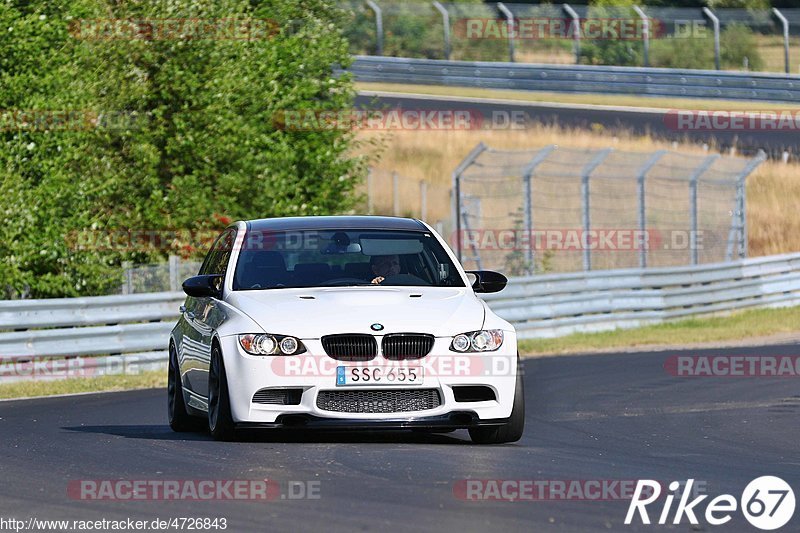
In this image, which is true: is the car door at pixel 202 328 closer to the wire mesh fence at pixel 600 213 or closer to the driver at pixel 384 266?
the driver at pixel 384 266

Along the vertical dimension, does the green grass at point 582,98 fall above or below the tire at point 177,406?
below

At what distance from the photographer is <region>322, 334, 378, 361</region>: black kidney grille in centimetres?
994

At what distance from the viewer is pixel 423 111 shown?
45375 millimetres

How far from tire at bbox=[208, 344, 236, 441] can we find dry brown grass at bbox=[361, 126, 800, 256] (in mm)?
26013

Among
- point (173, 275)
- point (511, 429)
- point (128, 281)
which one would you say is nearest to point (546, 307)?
point (173, 275)

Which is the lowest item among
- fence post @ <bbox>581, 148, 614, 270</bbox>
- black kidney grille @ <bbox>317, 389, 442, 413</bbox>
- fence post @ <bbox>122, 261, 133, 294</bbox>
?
fence post @ <bbox>581, 148, 614, 270</bbox>

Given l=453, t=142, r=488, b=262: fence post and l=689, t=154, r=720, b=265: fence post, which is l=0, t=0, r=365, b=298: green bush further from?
l=689, t=154, r=720, b=265: fence post

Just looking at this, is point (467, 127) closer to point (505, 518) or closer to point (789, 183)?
point (789, 183)

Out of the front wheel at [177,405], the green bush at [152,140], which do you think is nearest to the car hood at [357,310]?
the front wheel at [177,405]

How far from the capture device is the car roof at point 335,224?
37.1ft

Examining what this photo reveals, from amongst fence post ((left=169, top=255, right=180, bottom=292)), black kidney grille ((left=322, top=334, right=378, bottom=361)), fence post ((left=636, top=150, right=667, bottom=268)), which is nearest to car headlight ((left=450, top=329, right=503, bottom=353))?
black kidney grille ((left=322, top=334, right=378, bottom=361))

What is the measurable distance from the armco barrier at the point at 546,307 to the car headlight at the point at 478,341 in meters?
9.24

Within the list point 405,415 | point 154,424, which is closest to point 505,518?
point 405,415

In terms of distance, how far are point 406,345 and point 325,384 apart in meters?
0.55
